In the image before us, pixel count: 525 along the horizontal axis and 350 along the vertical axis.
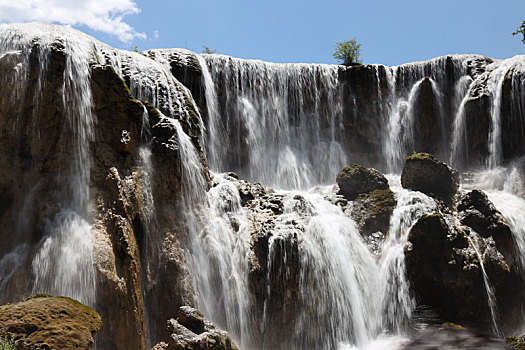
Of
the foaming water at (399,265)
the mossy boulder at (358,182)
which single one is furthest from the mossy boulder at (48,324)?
the mossy boulder at (358,182)

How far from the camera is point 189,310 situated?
9.54 m

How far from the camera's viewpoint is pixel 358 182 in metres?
16.2

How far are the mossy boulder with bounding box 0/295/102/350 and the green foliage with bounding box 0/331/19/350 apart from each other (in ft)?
0.16

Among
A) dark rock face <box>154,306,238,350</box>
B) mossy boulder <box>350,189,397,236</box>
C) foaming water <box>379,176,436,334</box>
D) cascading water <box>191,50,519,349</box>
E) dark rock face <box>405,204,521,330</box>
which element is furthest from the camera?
mossy boulder <box>350,189,397,236</box>

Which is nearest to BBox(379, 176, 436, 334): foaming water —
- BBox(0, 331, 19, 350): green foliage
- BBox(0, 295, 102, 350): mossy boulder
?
BBox(0, 295, 102, 350): mossy boulder

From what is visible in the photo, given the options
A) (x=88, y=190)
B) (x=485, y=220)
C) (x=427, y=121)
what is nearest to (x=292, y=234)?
(x=88, y=190)

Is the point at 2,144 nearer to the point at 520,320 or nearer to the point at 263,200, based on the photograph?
the point at 263,200

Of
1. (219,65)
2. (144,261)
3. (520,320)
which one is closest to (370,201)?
(520,320)

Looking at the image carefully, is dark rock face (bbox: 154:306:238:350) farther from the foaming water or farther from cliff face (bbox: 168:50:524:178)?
cliff face (bbox: 168:50:524:178)

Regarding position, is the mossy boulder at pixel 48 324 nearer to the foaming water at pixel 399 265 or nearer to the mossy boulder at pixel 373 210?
the foaming water at pixel 399 265

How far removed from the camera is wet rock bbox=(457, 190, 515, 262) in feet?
47.5

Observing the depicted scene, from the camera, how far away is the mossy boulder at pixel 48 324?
5957 millimetres

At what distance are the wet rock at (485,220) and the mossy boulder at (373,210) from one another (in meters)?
2.26

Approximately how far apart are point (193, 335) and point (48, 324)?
3.37 meters
